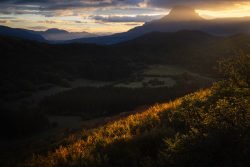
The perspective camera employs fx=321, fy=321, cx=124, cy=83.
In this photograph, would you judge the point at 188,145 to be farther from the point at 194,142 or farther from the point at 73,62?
the point at 73,62

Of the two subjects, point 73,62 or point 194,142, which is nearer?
point 194,142

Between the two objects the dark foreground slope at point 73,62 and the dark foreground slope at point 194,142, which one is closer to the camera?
the dark foreground slope at point 194,142

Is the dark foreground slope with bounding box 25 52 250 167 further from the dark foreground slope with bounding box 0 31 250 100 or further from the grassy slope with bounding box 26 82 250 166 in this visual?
the dark foreground slope with bounding box 0 31 250 100

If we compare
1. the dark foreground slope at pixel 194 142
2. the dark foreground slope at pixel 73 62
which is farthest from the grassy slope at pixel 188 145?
→ the dark foreground slope at pixel 73 62

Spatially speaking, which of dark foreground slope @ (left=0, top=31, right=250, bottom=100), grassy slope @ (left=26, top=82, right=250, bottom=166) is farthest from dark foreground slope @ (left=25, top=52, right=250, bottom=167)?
→ dark foreground slope @ (left=0, top=31, right=250, bottom=100)

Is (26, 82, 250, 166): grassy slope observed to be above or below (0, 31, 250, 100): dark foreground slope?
above

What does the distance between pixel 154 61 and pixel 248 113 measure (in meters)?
62.6

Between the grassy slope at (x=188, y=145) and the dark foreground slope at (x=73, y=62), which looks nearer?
the grassy slope at (x=188, y=145)

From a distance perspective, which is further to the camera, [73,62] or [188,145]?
[73,62]

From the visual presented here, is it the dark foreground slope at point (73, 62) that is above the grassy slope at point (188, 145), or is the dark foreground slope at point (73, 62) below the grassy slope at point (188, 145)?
below

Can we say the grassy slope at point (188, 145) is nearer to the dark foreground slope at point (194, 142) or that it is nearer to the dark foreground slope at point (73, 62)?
the dark foreground slope at point (194, 142)

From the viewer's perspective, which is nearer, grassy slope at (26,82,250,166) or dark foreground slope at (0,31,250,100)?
grassy slope at (26,82,250,166)

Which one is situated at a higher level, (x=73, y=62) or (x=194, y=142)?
(x=194, y=142)

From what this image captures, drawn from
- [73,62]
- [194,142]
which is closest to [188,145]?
[194,142]
